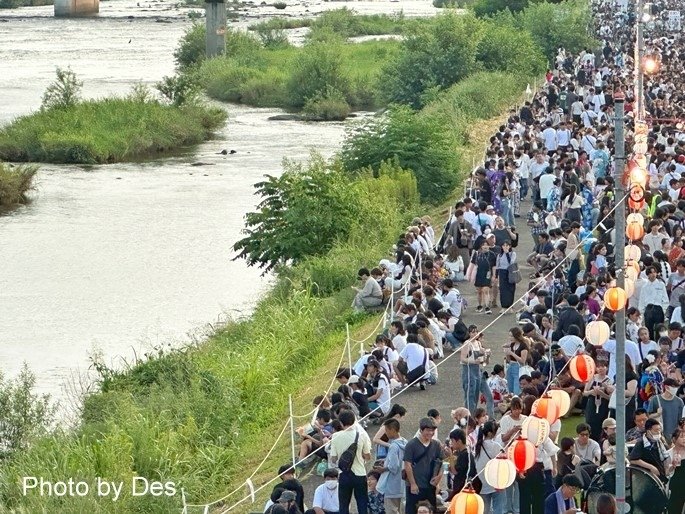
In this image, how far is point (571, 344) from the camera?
47.6 ft

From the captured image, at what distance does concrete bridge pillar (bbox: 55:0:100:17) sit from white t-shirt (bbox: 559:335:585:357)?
352ft

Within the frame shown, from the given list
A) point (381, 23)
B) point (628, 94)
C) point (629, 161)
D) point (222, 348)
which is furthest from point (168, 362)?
point (381, 23)

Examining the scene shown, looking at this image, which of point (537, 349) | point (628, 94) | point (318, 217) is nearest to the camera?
point (537, 349)

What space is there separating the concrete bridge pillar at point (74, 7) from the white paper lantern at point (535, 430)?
110333 millimetres

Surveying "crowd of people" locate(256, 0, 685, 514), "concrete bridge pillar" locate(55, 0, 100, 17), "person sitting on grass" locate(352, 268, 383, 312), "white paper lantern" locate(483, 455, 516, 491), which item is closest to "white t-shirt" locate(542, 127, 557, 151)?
"crowd of people" locate(256, 0, 685, 514)

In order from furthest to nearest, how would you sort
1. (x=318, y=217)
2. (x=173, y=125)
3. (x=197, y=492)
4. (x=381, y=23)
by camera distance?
1. (x=381, y=23)
2. (x=173, y=125)
3. (x=318, y=217)
4. (x=197, y=492)

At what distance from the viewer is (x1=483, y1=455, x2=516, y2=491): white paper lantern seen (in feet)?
35.8

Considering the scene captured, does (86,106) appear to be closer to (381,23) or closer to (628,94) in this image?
(628,94)

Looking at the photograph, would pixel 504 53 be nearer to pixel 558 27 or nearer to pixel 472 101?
pixel 558 27

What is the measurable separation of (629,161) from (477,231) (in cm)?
256

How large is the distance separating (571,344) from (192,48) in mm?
61667

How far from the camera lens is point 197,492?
1584 centimetres

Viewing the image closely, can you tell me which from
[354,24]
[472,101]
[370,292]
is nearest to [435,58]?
[472,101]

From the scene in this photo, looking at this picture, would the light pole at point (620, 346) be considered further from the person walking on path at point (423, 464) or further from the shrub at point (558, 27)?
the shrub at point (558, 27)
